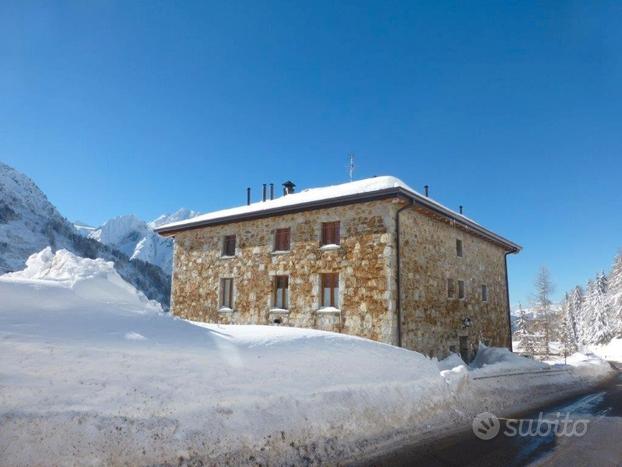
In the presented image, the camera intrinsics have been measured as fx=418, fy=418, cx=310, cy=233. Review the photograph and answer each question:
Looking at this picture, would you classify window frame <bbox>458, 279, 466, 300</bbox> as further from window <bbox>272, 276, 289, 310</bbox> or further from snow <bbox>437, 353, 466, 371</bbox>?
window <bbox>272, 276, 289, 310</bbox>

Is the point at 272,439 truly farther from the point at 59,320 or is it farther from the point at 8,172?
the point at 8,172

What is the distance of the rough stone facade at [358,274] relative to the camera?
13789 mm

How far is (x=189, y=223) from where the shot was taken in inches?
749

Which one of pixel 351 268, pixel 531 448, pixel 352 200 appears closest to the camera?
pixel 531 448

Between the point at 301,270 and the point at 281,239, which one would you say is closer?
the point at 301,270

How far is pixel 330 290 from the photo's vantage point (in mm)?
14812

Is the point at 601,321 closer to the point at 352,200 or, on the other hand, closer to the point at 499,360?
the point at 499,360

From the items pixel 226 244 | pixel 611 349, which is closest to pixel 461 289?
pixel 226 244

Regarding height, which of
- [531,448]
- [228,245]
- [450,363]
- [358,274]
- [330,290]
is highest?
[228,245]

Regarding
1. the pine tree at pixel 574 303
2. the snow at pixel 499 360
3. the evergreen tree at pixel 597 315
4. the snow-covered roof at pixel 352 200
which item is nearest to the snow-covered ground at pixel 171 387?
the snow-covered roof at pixel 352 200

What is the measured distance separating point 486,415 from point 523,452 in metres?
3.05

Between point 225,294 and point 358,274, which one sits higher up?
point 358,274

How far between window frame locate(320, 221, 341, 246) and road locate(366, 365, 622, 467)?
7.70 meters

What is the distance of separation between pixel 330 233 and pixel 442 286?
4.94 metres
